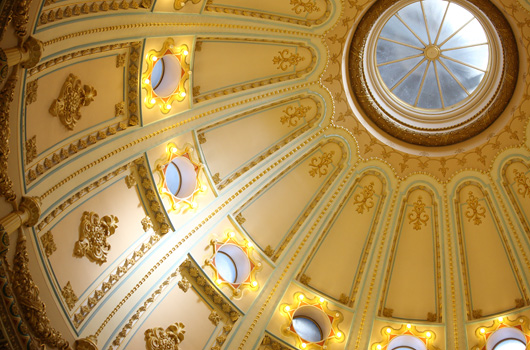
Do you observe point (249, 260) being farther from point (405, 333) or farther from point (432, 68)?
point (432, 68)

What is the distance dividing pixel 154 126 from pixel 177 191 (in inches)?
72.8

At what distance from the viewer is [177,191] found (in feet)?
44.3

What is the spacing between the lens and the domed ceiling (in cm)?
984

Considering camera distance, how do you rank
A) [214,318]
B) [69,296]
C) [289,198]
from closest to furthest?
1. [69,296]
2. [214,318]
3. [289,198]

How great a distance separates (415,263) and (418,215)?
56.7 inches

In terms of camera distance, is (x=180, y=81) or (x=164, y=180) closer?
(x=164, y=180)

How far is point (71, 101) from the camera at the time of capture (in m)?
10.4

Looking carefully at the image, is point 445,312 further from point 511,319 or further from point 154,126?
point 154,126

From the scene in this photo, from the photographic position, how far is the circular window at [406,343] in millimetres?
14318

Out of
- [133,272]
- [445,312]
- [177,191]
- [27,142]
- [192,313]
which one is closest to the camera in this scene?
[27,142]

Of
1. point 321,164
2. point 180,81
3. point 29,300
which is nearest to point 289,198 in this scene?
point 321,164

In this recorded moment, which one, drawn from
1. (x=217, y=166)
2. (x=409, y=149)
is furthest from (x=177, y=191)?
(x=409, y=149)

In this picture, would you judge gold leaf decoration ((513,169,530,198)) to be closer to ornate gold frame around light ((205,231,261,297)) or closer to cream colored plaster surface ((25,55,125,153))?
ornate gold frame around light ((205,231,261,297))

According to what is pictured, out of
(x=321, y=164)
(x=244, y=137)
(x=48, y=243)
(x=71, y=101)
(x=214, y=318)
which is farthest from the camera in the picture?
(x=321, y=164)
